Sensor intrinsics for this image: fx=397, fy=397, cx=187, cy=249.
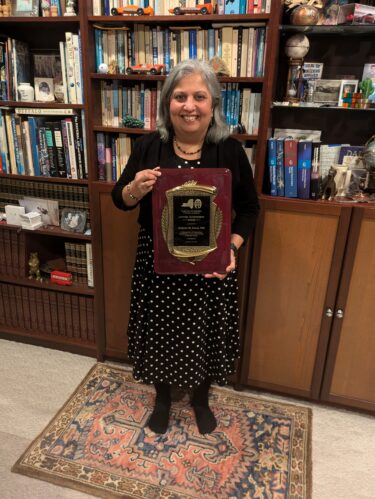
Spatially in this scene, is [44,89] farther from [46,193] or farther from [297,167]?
[297,167]

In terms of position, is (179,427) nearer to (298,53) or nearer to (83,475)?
(83,475)

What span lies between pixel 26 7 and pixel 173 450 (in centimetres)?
208

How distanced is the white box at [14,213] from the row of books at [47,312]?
0.40 metres

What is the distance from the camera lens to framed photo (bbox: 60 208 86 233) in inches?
82.0

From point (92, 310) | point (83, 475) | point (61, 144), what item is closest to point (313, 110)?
point (61, 144)

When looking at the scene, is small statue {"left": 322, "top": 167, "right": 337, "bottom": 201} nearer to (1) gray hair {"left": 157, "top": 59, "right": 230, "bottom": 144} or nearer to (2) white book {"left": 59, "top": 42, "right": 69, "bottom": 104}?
(1) gray hair {"left": 157, "top": 59, "right": 230, "bottom": 144}

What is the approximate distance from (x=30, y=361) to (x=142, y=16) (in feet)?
6.01

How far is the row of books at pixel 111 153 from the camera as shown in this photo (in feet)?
6.15

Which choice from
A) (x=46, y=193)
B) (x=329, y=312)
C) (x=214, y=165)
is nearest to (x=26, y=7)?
(x=46, y=193)

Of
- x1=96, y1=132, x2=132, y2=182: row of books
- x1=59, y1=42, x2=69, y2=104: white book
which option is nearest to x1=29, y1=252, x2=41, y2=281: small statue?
x1=96, y1=132, x2=132, y2=182: row of books

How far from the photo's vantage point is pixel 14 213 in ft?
6.92

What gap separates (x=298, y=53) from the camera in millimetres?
1675

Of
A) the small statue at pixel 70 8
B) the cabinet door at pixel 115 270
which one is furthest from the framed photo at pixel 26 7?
the cabinet door at pixel 115 270

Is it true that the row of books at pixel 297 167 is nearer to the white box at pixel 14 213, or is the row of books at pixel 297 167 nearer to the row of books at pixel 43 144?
the row of books at pixel 43 144
